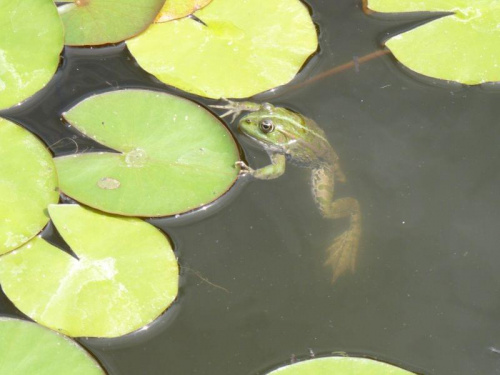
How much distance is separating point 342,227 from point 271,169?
617 mm

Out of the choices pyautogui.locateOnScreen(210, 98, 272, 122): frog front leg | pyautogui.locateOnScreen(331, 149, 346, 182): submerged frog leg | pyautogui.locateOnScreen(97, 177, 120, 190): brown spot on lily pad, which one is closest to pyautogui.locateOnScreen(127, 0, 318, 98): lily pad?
pyautogui.locateOnScreen(210, 98, 272, 122): frog front leg

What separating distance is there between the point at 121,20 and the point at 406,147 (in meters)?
2.19

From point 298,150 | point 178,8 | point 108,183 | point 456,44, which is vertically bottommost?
point 298,150

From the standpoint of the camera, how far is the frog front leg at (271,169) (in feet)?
15.1

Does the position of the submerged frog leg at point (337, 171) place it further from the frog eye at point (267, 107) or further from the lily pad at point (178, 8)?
the lily pad at point (178, 8)

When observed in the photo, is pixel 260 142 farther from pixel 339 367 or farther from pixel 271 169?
pixel 339 367

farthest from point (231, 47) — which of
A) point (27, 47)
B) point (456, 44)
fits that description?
point (456, 44)

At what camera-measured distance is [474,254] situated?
176 inches

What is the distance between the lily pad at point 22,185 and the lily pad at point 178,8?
1.33 metres

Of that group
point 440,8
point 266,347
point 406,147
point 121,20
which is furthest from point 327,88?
point 266,347

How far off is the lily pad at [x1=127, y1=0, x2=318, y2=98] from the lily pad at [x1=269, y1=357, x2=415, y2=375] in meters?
1.89

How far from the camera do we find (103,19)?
488 centimetres

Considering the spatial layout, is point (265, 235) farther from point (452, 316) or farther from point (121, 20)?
point (121, 20)

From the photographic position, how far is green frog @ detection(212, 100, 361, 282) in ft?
15.3
